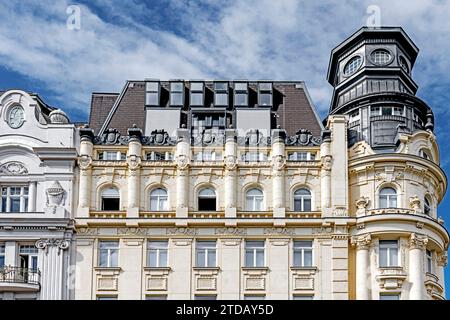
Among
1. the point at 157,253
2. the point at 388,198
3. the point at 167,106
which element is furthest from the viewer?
the point at 167,106

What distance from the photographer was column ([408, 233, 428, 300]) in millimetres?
53969

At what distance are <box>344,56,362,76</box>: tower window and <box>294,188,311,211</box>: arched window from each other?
929 centimetres

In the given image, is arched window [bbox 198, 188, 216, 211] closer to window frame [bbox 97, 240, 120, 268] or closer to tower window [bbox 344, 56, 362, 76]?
window frame [bbox 97, 240, 120, 268]

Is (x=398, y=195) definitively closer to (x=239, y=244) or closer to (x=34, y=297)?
(x=239, y=244)

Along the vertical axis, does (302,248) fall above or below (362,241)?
below

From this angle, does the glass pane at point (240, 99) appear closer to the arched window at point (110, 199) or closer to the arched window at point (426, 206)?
the arched window at point (110, 199)

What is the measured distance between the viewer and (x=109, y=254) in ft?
182

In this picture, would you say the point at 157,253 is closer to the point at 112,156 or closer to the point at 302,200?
the point at 112,156

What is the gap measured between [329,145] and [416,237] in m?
7.12

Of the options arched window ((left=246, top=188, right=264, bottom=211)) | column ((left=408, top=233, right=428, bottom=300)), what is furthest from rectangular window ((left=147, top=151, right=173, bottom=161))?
column ((left=408, top=233, right=428, bottom=300))

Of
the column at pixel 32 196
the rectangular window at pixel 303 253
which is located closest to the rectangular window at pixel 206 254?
the rectangular window at pixel 303 253

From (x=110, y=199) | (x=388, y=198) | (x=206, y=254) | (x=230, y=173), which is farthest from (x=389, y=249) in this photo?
(x=110, y=199)

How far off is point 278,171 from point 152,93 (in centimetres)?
1031
